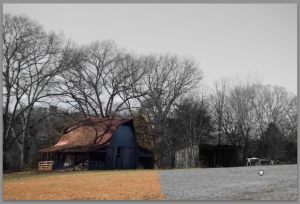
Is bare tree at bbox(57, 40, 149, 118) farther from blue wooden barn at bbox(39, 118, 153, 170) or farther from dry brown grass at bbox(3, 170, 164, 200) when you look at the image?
dry brown grass at bbox(3, 170, 164, 200)

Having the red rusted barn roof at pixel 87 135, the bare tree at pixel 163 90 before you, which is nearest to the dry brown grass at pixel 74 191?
the red rusted barn roof at pixel 87 135

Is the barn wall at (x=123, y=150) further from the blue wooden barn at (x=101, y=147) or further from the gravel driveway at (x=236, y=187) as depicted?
the gravel driveway at (x=236, y=187)

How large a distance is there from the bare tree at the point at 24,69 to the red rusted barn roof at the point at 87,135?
11.2 feet

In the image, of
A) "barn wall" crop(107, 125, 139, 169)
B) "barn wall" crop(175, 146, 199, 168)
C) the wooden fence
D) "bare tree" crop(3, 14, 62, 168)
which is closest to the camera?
"bare tree" crop(3, 14, 62, 168)

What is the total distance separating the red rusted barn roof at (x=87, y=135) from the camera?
770 inches

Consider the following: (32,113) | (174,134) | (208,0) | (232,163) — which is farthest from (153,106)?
(208,0)

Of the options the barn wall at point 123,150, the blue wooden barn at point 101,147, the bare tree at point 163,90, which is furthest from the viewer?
the bare tree at point 163,90

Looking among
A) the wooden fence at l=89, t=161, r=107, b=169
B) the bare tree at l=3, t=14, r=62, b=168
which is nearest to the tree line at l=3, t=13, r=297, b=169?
the bare tree at l=3, t=14, r=62, b=168

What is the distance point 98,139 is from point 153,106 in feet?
18.1

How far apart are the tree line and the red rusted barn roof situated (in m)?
0.72

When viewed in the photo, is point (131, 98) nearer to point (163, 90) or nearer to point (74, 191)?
point (163, 90)

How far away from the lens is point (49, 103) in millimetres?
17141

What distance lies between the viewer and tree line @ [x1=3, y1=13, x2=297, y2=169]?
541 inches

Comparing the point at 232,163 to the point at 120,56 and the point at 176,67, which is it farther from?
the point at 120,56
